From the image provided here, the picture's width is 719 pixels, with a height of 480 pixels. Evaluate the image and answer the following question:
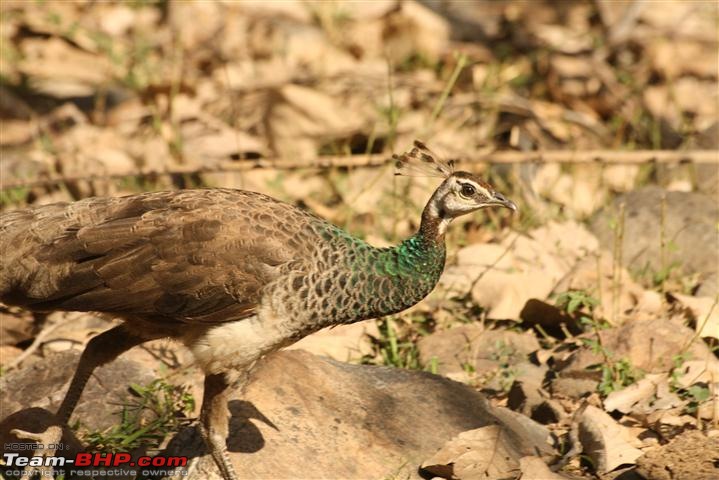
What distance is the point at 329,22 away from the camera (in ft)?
30.2

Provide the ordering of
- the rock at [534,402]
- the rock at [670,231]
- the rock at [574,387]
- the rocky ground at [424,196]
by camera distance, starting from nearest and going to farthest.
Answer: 1. the rocky ground at [424,196]
2. the rock at [534,402]
3. the rock at [574,387]
4. the rock at [670,231]

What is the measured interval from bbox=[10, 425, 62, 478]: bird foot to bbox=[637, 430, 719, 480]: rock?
7.99 feet

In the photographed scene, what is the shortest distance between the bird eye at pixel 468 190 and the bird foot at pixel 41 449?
6.63ft

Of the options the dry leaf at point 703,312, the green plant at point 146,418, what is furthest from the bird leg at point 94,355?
the dry leaf at point 703,312

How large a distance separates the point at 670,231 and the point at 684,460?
2.41 metres

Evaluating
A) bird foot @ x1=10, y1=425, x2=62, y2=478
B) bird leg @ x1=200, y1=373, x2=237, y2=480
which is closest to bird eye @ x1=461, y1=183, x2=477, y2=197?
bird leg @ x1=200, y1=373, x2=237, y2=480

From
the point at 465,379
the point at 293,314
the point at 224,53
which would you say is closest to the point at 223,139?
the point at 224,53

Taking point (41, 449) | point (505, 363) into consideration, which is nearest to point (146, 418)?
point (41, 449)

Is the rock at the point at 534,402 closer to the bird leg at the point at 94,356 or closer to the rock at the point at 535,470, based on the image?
the rock at the point at 535,470

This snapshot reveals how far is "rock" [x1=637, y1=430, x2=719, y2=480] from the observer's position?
4.03 m

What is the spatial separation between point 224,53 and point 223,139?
67.4 inches

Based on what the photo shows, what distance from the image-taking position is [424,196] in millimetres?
6828

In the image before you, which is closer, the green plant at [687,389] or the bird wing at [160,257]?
the bird wing at [160,257]

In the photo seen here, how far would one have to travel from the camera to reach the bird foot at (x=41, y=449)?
4332mm
